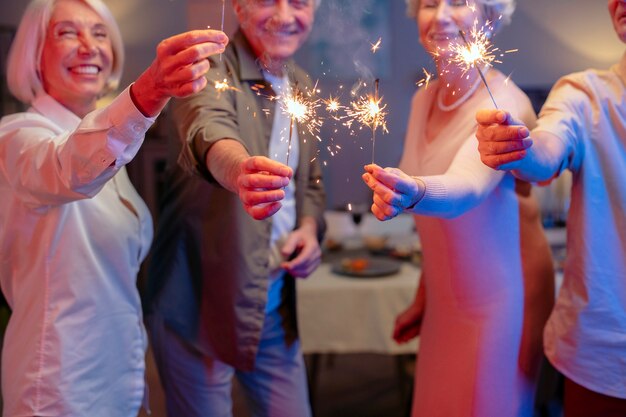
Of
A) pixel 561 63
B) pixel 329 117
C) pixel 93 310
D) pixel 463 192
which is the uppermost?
pixel 561 63

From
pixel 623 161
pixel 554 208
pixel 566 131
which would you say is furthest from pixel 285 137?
pixel 554 208

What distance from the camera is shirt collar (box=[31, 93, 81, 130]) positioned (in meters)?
1.20

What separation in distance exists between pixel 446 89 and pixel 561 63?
6.23 ft

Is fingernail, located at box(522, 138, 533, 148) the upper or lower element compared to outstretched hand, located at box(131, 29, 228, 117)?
lower

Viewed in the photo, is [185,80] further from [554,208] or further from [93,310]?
[554,208]

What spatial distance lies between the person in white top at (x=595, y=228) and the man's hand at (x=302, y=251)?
24.7 inches

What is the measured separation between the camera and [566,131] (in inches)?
42.2

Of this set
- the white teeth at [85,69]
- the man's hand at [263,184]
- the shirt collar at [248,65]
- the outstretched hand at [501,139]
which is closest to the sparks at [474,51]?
the outstretched hand at [501,139]

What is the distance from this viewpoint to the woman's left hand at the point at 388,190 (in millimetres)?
879

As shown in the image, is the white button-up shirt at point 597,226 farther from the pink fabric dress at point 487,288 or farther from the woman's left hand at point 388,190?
the woman's left hand at point 388,190

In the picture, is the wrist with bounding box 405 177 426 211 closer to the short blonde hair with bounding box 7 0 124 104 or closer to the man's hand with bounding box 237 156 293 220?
the man's hand with bounding box 237 156 293 220

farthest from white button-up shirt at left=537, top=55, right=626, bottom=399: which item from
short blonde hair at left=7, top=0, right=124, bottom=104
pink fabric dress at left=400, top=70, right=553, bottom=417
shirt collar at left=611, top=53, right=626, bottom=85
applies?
short blonde hair at left=7, top=0, right=124, bottom=104

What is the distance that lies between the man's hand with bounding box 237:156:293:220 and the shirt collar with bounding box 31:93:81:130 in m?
0.53

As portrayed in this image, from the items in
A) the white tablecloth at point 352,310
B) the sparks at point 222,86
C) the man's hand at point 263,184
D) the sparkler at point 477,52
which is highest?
the sparkler at point 477,52
